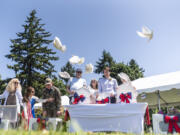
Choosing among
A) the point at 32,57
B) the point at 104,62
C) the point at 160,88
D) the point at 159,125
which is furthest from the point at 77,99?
the point at 104,62

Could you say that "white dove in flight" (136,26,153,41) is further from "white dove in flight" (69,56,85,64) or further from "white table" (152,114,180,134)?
"white dove in flight" (69,56,85,64)

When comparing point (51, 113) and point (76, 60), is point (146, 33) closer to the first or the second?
point (76, 60)

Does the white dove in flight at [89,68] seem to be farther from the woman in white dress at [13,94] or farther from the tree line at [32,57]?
the tree line at [32,57]

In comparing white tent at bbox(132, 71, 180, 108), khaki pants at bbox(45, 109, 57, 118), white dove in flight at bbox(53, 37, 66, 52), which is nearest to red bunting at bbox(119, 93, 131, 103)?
white dove in flight at bbox(53, 37, 66, 52)

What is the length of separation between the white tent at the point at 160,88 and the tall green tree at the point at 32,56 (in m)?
16.3

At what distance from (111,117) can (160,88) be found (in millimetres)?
4209

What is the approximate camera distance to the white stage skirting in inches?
146

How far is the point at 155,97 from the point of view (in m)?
11.2

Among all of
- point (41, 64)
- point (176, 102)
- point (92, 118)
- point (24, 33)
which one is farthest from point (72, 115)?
point (24, 33)

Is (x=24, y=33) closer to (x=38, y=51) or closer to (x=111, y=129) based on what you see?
(x=38, y=51)

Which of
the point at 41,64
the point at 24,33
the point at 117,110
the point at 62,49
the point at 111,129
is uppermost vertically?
the point at 24,33

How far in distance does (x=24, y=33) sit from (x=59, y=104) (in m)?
25.0

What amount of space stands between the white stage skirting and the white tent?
3.86 m

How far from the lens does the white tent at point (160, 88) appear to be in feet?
24.8
